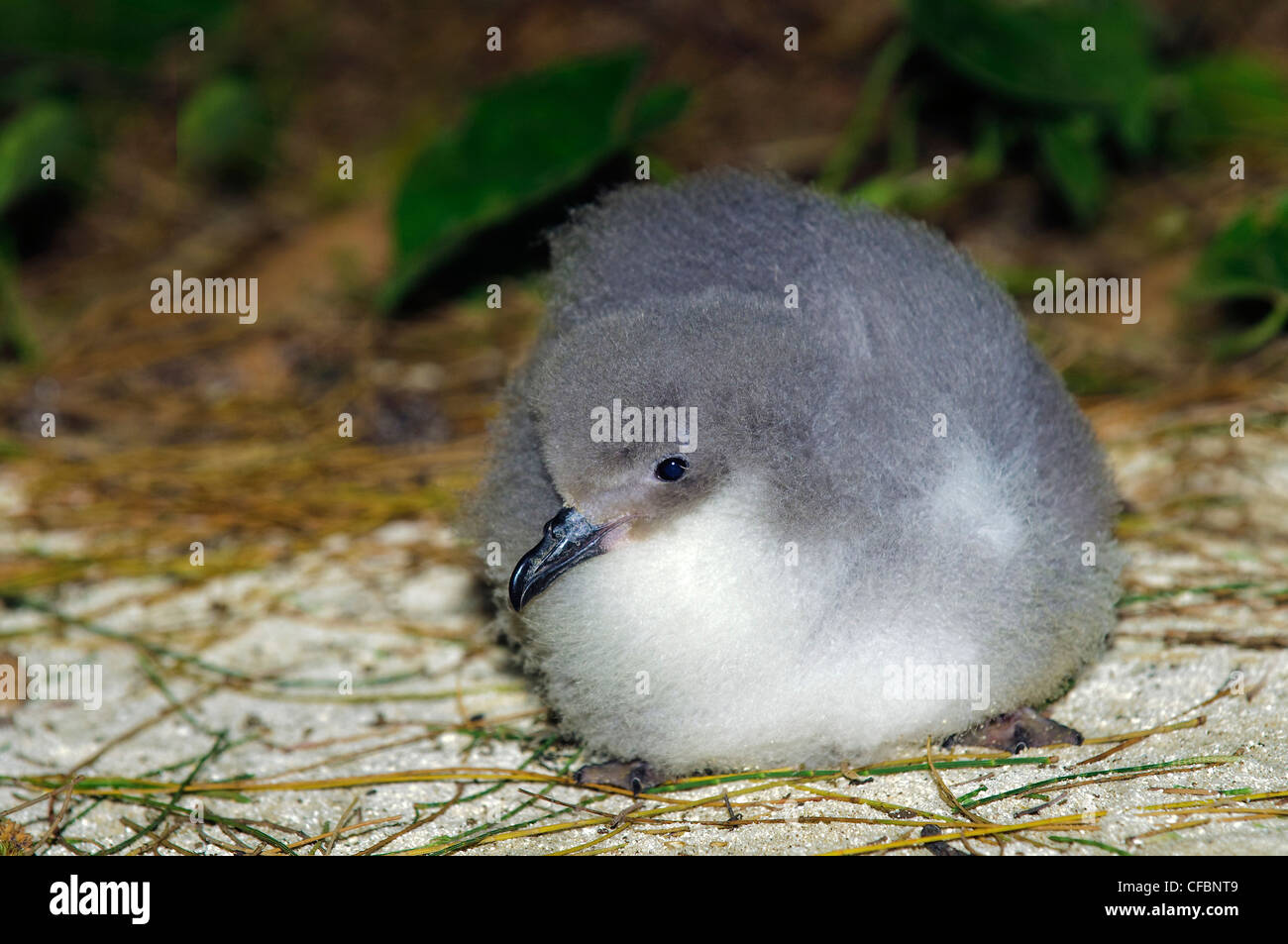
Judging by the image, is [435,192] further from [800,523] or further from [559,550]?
[800,523]

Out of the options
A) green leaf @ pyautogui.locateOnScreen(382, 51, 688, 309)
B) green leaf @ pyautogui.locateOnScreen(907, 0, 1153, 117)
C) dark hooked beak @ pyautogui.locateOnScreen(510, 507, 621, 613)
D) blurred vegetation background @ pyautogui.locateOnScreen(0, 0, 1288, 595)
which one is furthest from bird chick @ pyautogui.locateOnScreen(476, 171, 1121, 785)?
green leaf @ pyautogui.locateOnScreen(907, 0, 1153, 117)

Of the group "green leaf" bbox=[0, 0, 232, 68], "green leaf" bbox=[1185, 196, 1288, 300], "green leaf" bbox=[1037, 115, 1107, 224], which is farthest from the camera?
"green leaf" bbox=[0, 0, 232, 68]

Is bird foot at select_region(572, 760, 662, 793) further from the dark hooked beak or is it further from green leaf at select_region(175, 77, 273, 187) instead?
green leaf at select_region(175, 77, 273, 187)

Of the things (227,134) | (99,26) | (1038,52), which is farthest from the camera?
(227,134)

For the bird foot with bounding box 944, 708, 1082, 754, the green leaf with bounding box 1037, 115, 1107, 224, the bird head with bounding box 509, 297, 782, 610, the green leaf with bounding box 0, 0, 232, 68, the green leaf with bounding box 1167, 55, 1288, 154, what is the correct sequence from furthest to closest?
the green leaf with bounding box 1167, 55, 1288, 154
the green leaf with bounding box 0, 0, 232, 68
the green leaf with bounding box 1037, 115, 1107, 224
the bird foot with bounding box 944, 708, 1082, 754
the bird head with bounding box 509, 297, 782, 610

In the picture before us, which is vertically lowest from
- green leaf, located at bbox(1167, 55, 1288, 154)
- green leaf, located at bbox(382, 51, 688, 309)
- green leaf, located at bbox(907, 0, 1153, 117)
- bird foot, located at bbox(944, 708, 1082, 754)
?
bird foot, located at bbox(944, 708, 1082, 754)

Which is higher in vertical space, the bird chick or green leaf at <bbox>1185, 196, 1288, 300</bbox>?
green leaf at <bbox>1185, 196, 1288, 300</bbox>

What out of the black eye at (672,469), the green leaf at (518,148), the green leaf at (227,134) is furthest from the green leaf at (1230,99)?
the green leaf at (227,134)

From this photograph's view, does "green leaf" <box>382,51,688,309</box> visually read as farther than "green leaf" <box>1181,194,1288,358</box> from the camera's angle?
Yes

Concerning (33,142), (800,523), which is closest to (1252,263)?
(800,523)
